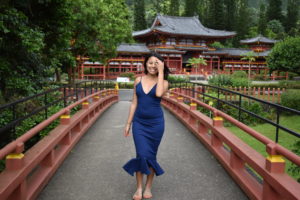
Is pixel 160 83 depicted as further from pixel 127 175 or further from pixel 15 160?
pixel 15 160

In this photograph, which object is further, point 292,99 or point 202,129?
point 292,99

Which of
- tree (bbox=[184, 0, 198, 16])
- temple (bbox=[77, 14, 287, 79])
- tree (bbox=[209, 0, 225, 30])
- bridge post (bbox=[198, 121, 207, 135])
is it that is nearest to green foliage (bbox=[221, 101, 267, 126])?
bridge post (bbox=[198, 121, 207, 135])

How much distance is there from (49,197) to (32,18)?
23.5 ft

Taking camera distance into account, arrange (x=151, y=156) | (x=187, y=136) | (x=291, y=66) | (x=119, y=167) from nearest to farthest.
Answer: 1. (x=151, y=156)
2. (x=119, y=167)
3. (x=187, y=136)
4. (x=291, y=66)

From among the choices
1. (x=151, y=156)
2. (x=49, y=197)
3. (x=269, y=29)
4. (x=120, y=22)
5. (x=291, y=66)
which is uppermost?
(x=269, y=29)

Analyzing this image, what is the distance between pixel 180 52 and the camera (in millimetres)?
44000

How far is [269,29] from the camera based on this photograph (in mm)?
74062

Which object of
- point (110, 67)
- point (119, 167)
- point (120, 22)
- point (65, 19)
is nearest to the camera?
point (119, 167)

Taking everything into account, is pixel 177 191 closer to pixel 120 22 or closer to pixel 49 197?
pixel 49 197

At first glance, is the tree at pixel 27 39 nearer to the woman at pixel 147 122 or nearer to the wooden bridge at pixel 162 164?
the wooden bridge at pixel 162 164

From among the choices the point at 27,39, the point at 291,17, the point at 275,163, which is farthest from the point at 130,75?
the point at 291,17

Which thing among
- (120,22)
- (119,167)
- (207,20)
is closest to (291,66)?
(120,22)

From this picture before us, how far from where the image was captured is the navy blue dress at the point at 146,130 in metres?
3.73

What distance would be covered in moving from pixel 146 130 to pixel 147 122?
99 millimetres
